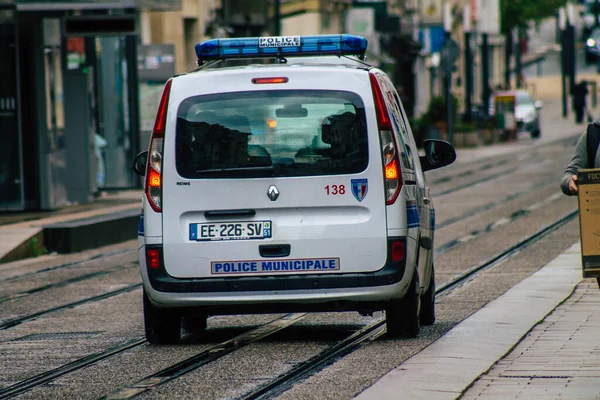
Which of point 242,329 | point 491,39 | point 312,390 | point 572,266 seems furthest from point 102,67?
point 491,39

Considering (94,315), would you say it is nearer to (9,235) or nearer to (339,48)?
(339,48)

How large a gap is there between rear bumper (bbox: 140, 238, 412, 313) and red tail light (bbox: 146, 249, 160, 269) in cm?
12

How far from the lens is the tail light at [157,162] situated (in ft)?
32.6

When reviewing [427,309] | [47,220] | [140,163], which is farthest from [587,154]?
[47,220]

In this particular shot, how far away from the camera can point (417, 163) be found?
35.5 ft

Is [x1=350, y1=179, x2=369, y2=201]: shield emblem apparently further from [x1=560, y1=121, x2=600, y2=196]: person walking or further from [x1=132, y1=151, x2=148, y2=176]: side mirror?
[x1=132, y1=151, x2=148, y2=176]: side mirror

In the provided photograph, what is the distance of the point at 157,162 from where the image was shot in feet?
32.7

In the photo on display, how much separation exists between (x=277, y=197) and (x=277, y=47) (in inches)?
47.7

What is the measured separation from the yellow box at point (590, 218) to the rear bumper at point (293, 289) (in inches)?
74.2

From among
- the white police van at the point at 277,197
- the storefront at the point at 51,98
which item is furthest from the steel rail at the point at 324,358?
the storefront at the point at 51,98

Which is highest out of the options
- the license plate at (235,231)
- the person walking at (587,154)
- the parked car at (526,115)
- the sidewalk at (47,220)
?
the person walking at (587,154)

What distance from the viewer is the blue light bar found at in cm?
1053

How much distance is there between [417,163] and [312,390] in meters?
3.06

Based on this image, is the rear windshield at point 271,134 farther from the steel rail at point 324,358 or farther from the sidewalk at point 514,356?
the sidewalk at point 514,356
